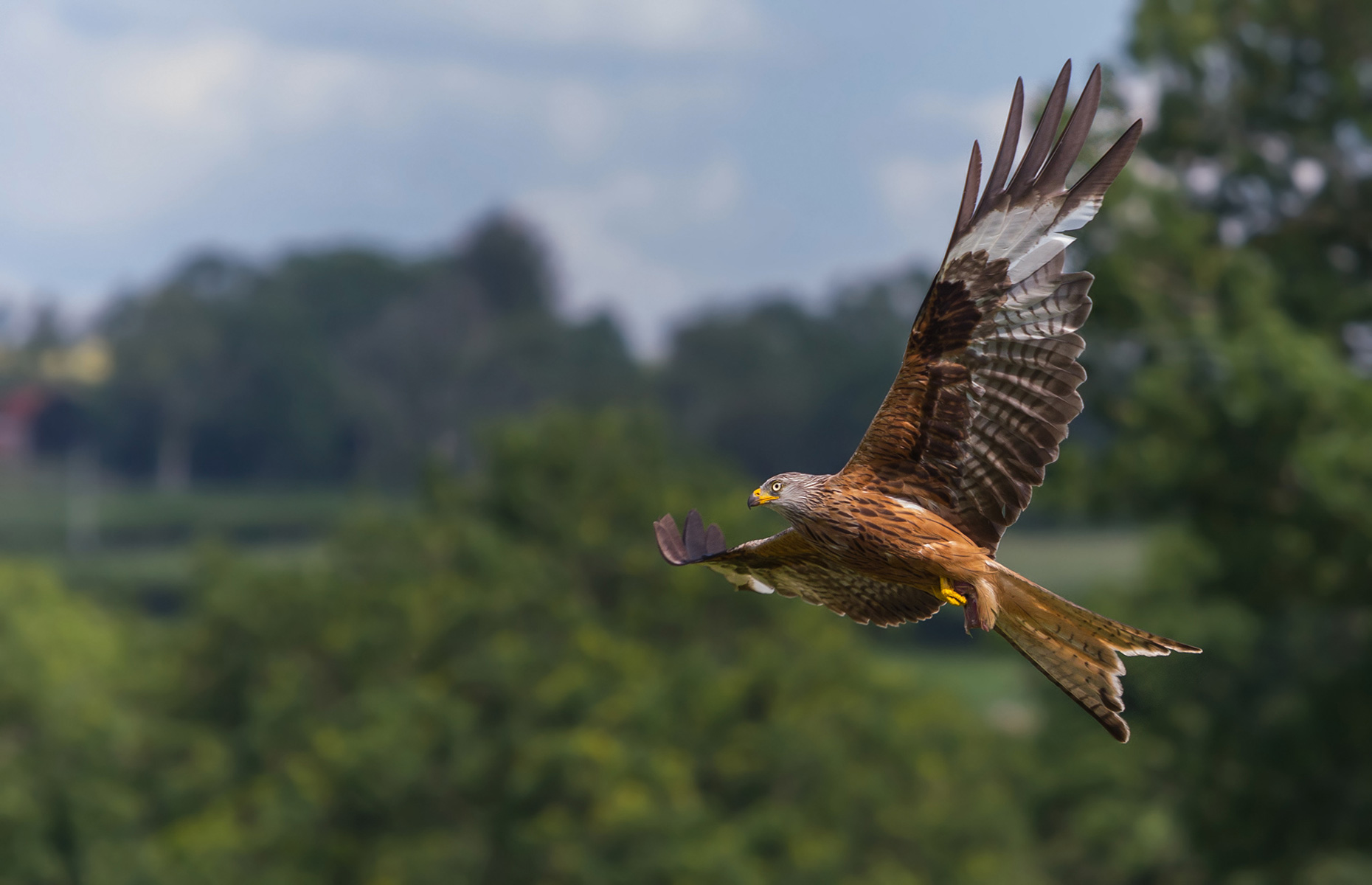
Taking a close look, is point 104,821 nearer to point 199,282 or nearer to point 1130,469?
point 1130,469

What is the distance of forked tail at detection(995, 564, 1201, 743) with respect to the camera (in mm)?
4895

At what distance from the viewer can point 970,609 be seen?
487 cm

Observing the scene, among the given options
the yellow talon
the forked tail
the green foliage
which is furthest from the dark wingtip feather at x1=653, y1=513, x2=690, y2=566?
the green foliage

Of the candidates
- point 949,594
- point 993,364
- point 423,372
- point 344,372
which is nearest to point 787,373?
point 423,372

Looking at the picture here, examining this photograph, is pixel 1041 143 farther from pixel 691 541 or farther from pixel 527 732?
pixel 527 732

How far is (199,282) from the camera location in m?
158

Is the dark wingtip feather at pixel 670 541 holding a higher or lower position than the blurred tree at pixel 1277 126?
lower

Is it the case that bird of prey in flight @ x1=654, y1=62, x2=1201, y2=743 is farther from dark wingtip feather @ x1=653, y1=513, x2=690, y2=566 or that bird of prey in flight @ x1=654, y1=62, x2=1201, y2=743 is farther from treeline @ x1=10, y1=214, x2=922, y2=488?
treeline @ x1=10, y1=214, x2=922, y2=488

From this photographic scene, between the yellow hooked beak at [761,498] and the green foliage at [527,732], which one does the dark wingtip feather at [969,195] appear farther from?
the green foliage at [527,732]

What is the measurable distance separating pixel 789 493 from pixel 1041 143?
1.41 m

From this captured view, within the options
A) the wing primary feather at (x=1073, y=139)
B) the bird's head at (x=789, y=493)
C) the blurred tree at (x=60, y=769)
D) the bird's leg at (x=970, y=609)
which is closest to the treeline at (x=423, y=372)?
the blurred tree at (x=60, y=769)

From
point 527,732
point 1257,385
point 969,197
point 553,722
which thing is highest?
point 969,197

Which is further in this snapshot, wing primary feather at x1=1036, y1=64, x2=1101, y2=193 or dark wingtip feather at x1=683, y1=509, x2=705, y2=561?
dark wingtip feather at x1=683, y1=509, x2=705, y2=561

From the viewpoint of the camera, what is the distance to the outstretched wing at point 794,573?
5.48 meters
